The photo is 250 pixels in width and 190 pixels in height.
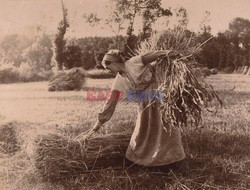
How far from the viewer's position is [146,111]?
79.5 inches

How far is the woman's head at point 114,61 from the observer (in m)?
1.93

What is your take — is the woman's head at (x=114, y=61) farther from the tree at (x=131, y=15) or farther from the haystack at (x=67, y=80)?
the haystack at (x=67, y=80)

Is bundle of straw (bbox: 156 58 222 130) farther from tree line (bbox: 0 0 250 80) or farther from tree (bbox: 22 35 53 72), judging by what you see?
tree (bbox: 22 35 53 72)

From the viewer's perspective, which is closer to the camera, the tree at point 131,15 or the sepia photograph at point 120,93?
the sepia photograph at point 120,93

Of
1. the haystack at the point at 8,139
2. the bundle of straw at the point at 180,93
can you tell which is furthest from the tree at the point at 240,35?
the haystack at the point at 8,139

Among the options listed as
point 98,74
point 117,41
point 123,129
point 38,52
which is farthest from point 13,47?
point 123,129

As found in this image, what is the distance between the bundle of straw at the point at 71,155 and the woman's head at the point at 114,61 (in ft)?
1.77

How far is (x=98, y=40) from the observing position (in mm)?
2484

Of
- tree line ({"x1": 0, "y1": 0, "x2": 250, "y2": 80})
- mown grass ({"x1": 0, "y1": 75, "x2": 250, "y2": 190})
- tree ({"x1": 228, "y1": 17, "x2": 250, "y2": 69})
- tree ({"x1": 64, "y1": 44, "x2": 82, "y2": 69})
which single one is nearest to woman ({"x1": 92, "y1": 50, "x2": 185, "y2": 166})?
mown grass ({"x1": 0, "y1": 75, "x2": 250, "y2": 190})

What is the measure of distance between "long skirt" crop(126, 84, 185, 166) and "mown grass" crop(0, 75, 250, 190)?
0.10 meters

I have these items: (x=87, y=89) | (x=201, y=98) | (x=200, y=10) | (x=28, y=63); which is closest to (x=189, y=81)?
(x=201, y=98)

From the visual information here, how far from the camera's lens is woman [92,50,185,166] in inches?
76.0

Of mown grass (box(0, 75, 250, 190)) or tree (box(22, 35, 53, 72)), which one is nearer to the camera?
mown grass (box(0, 75, 250, 190))

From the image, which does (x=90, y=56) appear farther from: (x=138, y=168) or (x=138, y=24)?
(x=138, y=168)
